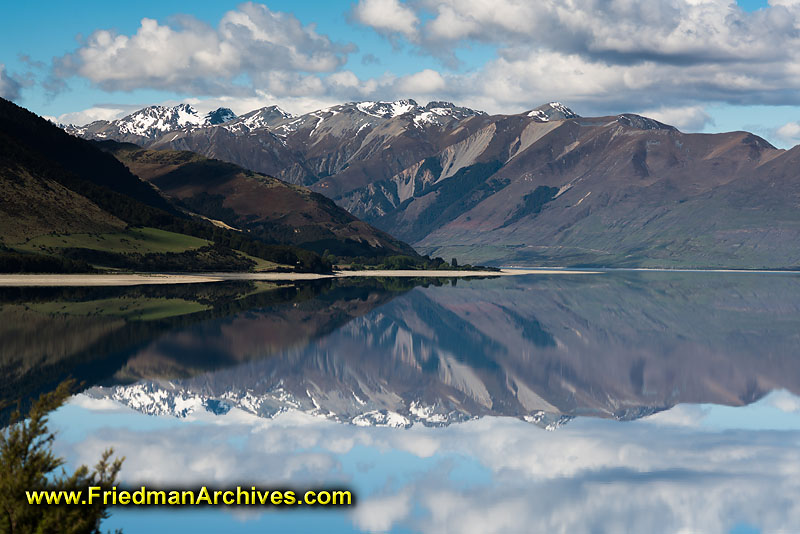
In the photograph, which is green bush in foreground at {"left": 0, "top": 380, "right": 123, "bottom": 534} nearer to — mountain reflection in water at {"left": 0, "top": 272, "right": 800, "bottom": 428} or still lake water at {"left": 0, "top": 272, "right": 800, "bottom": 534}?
still lake water at {"left": 0, "top": 272, "right": 800, "bottom": 534}

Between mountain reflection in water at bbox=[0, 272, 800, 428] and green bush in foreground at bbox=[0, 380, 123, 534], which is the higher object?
green bush in foreground at bbox=[0, 380, 123, 534]

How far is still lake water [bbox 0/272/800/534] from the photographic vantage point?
27248mm

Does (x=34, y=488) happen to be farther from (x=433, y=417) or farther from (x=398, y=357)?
(x=398, y=357)

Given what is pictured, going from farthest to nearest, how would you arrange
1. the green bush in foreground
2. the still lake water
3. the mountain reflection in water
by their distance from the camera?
the mountain reflection in water, the still lake water, the green bush in foreground

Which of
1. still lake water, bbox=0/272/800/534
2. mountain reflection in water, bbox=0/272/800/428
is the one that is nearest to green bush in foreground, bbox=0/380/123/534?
still lake water, bbox=0/272/800/534

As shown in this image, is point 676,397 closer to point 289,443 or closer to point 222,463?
point 289,443

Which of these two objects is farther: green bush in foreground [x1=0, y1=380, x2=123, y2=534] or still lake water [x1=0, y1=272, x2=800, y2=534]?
still lake water [x1=0, y1=272, x2=800, y2=534]

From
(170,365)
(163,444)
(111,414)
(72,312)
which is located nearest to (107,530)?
(163,444)

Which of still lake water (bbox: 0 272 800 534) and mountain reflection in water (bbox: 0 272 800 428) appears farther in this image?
mountain reflection in water (bbox: 0 272 800 428)

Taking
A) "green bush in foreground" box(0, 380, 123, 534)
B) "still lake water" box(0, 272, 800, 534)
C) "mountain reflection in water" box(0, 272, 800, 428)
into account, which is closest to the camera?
"green bush in foreground" box(0, 380, 123, 534)

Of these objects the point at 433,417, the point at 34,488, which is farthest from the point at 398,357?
the point at 34,488

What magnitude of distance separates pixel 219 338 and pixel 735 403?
41.9 metres

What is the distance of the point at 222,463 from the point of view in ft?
105

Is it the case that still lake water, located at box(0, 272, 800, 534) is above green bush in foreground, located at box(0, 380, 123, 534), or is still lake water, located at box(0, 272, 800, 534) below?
below
